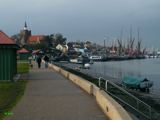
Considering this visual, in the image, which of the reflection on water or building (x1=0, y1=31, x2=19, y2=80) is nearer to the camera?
building (x1=0, y1=31, x2=19, y2=80)

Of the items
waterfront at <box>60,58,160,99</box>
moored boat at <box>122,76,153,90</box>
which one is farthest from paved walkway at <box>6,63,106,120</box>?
moored boat at <box>122,76,153,90</box>

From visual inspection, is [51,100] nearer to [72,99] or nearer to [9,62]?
[72,99]

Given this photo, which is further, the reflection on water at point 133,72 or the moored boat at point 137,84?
the reflection on water at point 133,72

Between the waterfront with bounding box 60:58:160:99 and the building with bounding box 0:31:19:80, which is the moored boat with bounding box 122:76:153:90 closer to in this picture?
the waterfront with bounding box 60:58:160:99

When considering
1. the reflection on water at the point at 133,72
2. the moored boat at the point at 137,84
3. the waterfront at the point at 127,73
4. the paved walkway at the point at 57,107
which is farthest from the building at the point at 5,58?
the moored boat at the point at 137,84

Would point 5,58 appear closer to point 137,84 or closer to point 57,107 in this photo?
point 57,107

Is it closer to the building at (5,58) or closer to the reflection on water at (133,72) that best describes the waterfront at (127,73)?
the reflection on water at (133,72)

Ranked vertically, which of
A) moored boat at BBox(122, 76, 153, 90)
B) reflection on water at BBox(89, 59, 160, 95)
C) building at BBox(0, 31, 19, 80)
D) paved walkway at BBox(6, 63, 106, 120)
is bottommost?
reflection on water at BBox(89, 59, 160, 95)

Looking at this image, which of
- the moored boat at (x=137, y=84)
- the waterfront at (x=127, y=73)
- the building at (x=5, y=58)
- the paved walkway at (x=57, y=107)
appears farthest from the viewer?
the waterfront at (x=127, y=73)

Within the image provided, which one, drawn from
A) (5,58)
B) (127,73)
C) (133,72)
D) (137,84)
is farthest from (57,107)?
(133,72)

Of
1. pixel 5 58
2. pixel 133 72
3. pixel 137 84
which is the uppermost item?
pixel 5 58

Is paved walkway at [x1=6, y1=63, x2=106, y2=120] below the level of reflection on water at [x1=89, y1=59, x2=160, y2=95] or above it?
above

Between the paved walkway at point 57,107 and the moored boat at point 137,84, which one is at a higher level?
the paved walkway at point 57,107

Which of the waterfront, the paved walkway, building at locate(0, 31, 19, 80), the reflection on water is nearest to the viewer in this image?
the paved walkway
